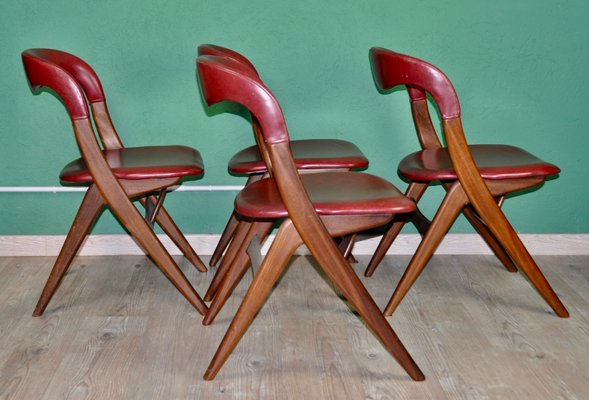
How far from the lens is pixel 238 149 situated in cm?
373

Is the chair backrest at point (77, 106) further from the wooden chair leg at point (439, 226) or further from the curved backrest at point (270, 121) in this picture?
the wooden chair leg at point (439, 226)

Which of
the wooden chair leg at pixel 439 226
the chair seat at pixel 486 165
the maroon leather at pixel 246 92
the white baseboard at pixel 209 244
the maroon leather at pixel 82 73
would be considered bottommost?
the white baseboard at pixel 209 244

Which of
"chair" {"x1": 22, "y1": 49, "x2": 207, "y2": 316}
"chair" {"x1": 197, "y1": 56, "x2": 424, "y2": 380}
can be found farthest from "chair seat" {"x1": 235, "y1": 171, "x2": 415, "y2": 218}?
"chair" {"x1": 22, "y1": 49, "x2": 207, "y2": 316}

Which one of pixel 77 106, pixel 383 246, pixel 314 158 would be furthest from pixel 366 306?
pixel 77 106

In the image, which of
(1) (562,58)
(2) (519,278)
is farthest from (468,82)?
(2) (519,278)

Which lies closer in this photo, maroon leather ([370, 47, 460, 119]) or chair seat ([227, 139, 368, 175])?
maroon leather ([370, 47, 460, 119])

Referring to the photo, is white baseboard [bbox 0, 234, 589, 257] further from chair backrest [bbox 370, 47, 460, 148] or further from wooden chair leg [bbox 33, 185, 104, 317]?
chair backrest [bbox 370, 47, 460, 148]

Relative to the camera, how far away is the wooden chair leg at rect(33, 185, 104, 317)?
3.14 metres

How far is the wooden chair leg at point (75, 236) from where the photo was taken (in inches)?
124

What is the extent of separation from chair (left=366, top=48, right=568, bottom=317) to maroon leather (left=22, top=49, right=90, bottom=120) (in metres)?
1.04

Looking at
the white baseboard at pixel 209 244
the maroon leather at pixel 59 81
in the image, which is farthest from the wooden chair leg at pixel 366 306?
the white baseboard at pixel 209 244

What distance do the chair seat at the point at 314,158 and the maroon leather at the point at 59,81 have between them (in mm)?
655

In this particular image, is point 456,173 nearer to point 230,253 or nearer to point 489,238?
point 489,238

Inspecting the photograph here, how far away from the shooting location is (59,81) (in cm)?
284
